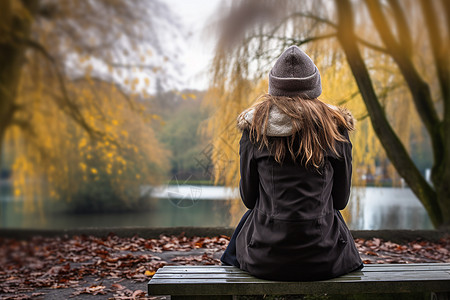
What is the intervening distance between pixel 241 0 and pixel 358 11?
1.91 meters

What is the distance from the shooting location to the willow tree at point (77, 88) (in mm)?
4652

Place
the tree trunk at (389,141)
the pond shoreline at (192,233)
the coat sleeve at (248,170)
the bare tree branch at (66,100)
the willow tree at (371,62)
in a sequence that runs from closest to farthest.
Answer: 1. the coat sleeve at (248,170)
2. the bare tree branch at (66,100)
3. the pond shoreline at (192,233)
4. the tree trunk at (389,141)
5. the willow tree at (371,62)

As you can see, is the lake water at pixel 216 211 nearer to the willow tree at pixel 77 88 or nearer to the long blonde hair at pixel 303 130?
the willow tree at pixel 77 88

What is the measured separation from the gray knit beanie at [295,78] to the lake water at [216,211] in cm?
445

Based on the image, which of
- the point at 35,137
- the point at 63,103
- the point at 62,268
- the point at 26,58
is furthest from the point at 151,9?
the point at 62,268

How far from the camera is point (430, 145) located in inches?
260

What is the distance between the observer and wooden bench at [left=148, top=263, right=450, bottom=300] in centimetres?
179

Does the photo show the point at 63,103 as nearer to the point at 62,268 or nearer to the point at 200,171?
the point at 200,171

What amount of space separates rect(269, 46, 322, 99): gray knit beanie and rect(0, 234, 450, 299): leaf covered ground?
6.10 feet

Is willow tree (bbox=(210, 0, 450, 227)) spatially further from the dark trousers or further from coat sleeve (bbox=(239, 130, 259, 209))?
coat sleeve (bbox=(239, 130, 259, 209))

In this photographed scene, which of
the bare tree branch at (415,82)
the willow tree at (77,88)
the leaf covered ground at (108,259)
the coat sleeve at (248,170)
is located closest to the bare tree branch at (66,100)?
the willow tree at (77,88)

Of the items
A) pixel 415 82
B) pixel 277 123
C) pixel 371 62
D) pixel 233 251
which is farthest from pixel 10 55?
pixel 415 82

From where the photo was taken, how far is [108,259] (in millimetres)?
4016

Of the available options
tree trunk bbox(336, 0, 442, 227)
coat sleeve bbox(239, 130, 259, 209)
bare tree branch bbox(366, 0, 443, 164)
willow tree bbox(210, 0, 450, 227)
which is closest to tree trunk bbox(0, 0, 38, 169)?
willow tree bbox(210, 0, 450, 227)
